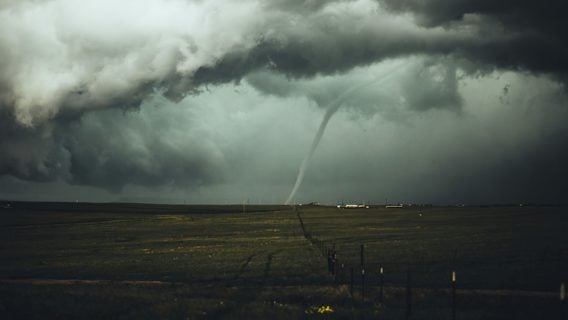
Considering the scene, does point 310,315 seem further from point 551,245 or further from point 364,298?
point 551,245

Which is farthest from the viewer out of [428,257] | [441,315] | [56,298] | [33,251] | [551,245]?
[33,251]

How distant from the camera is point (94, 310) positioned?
29719 millimetres

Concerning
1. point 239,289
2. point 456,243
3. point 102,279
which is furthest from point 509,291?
point 456,243

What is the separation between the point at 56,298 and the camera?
34.3m

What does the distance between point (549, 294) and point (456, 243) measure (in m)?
42.1

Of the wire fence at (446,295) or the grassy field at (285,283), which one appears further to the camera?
the grassy field at (285,283)

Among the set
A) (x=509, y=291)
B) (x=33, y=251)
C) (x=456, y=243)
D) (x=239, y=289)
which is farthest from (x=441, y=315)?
(x=33, y=251)

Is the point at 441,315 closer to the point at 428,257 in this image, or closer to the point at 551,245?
the point at 428,257

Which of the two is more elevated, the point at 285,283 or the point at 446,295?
the point at 446,295

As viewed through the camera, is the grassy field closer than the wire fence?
No

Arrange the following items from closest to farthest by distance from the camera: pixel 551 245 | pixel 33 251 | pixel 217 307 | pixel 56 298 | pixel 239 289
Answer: pixel 217 307 < pixel 56 298 < pixel 239 289 < pixel 551 245 < pixel 33 251

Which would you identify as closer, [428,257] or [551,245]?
[428,257]

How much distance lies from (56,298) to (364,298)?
20.3 meters

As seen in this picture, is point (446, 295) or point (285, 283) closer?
point (446, 295)
